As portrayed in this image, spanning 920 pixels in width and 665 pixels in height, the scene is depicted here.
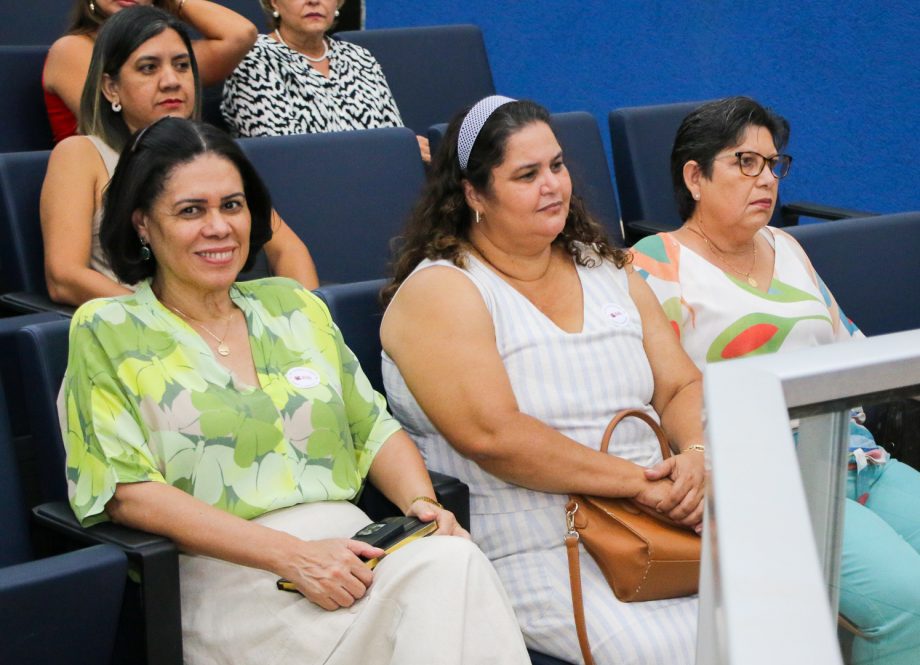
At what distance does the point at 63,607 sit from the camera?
59.3 inches

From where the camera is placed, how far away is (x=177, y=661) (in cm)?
160

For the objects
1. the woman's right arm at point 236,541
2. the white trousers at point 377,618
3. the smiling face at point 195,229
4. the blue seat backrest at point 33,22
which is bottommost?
the white trousers at point 377,618

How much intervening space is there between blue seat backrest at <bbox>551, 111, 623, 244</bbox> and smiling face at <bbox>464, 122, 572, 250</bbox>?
111 cm

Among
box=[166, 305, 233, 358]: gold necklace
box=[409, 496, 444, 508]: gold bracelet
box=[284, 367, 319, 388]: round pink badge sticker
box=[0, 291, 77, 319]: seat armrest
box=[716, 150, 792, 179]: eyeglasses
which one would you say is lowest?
box=[409, 496, 444, 508]: gold bracelet

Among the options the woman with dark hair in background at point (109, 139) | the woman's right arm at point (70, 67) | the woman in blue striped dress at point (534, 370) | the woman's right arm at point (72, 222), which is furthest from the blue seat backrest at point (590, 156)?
the woman's right arm at point (72, 222)

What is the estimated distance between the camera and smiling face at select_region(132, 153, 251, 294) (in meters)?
1.86

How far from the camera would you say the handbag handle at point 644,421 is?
6.31ft

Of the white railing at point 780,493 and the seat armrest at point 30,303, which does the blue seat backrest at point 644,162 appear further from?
the white railing at point 780,493

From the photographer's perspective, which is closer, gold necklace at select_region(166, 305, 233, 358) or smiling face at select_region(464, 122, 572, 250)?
gold necklace at select_region(166, 305, 233, 358)

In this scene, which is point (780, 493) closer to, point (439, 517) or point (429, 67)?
point (439, 517)

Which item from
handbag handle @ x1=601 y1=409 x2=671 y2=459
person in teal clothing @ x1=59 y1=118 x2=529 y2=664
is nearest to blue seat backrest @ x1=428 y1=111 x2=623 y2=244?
handbag handle @ x1=601 y1=409 x2=671 y2=459

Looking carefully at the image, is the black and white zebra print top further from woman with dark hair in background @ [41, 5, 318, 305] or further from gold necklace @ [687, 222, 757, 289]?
gold necklace @ [687, 222, 757, 289]

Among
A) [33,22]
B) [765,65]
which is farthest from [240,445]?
[765,65]

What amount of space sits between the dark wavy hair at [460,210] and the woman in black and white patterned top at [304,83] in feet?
3.34
